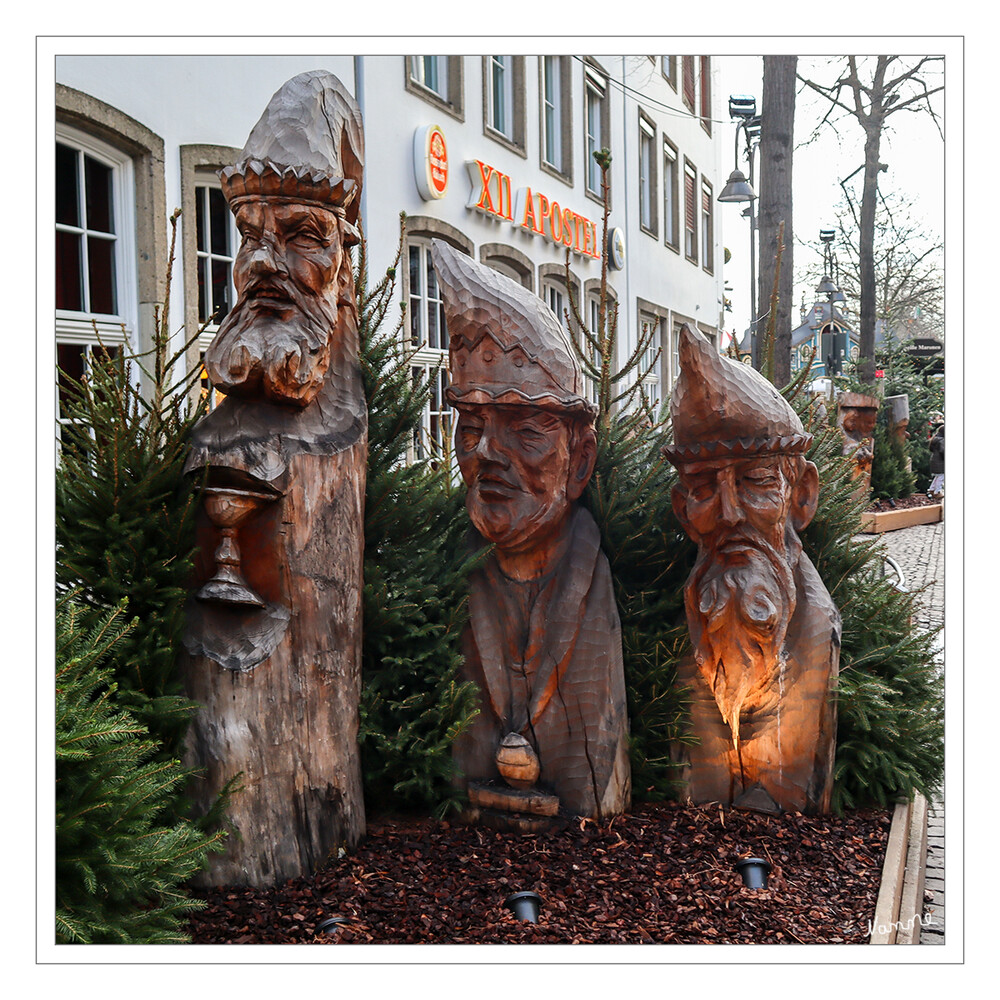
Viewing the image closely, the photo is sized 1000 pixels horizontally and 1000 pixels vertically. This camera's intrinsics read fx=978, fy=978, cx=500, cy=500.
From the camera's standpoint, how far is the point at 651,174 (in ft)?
22.9

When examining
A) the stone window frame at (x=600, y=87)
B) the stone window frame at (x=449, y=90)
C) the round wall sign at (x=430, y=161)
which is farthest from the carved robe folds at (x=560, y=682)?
the round wall sign at (x=430, y=161)

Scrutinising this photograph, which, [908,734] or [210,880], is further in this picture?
[908,734]

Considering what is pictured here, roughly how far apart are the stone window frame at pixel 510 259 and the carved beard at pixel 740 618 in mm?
6284

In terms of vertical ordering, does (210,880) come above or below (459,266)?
below

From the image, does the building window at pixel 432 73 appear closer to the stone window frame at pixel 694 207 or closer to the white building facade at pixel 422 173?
the white building facade at pixel 422 173

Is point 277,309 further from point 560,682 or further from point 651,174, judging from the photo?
point 651,174

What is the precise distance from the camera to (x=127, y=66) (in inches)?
224

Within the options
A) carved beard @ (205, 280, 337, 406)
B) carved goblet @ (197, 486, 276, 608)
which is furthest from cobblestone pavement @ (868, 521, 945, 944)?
carved beard @ (205, 280, 337, 406)

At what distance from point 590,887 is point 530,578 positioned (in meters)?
1.01
